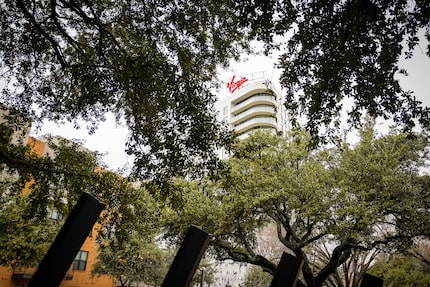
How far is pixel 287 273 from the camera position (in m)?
2.85

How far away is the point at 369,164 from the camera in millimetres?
12594

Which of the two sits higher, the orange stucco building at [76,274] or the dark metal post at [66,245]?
the dark metal post at [66,245]

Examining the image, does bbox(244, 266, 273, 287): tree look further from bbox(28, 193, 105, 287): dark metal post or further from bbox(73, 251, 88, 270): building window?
bbox(28, 193, 105, 287): dark metal post

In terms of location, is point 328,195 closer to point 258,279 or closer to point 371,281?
point 371,281

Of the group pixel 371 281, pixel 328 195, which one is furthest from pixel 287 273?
pixel 328 195

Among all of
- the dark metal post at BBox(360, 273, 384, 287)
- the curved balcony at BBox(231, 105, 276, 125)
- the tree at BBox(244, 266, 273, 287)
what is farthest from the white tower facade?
the dark metal post at BBox(360, 273, 384, 287)

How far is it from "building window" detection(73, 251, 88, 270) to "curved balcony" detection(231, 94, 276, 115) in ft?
158

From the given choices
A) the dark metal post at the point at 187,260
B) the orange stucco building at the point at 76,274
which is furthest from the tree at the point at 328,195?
the orange stucco building at the point at 76,274

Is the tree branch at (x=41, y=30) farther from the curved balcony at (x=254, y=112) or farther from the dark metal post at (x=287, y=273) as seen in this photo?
the curved balcony at (x=254, y=112)

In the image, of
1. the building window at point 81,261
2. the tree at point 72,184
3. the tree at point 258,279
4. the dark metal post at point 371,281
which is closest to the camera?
the dark metal post at point 371,281

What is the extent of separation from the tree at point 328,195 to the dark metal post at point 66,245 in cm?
983

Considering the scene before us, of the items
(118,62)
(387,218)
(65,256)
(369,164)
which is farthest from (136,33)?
(387,218)

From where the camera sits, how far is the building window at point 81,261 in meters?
27.5

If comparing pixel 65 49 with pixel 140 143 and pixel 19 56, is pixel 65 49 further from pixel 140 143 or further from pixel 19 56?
pixel 140 143
